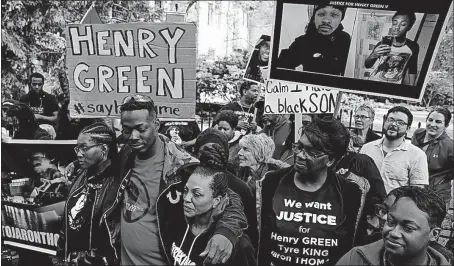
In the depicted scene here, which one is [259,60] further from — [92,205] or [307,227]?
[307,227]

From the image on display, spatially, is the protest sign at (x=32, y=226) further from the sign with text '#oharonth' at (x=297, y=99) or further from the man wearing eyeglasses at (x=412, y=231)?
the man wearing eyeglasses at (x=412, y=231)

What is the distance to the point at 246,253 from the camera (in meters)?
3.02

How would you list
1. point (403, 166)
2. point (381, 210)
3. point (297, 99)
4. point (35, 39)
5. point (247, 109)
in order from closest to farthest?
point (381, 210) < point (403, 166) < point (297, 99) < point (247, 109) < point (35, 39)

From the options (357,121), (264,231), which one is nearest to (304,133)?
(264,231)

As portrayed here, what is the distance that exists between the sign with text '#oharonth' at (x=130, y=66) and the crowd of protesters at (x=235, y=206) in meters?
0.48

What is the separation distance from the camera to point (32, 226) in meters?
4.04

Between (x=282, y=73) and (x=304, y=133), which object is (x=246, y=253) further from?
(x=282, y=73)

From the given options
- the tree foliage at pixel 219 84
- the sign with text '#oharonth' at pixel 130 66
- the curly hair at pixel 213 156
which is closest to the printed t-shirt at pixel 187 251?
the curly hair at pixel 213 156

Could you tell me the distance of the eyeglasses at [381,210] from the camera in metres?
2.76

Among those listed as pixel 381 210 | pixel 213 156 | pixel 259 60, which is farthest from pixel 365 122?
pixel 213 156

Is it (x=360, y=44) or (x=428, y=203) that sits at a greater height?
(x=360, y=44)

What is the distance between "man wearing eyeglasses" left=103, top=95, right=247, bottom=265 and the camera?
3258 mm

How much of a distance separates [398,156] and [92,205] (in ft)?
8.58

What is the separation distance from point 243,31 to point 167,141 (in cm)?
2120
